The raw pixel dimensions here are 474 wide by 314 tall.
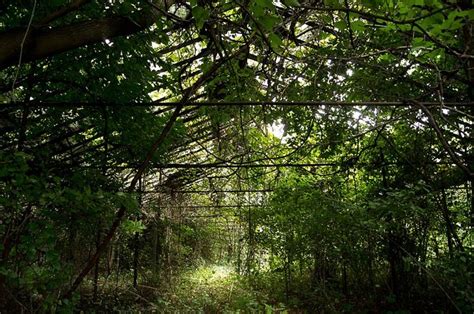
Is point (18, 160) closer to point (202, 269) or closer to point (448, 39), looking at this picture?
point (448, 39)

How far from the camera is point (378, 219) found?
4051 mm

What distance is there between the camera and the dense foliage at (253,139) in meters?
1.85

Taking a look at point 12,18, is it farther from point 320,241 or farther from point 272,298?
point 272,298

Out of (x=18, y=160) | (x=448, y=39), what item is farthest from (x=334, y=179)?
(x=18, y=160)

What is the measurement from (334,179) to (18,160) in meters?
3.66

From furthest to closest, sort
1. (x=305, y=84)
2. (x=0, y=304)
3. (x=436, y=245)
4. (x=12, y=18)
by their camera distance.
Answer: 1. (x=436, y=245)
2. (x=305, y=84)
3. (x=0, y=304)
4. (x=12, y=18)

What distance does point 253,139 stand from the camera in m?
5.15

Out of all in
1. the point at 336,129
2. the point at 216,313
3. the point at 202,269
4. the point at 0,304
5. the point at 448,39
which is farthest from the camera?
the point at 202,269

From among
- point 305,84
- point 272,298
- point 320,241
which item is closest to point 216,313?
point 272,298

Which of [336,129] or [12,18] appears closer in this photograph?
[12,18]

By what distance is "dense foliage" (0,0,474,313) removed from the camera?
185cm

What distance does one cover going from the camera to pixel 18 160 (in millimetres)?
1721

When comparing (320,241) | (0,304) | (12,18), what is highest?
(12,18)

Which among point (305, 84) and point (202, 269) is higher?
point (305, 84)
